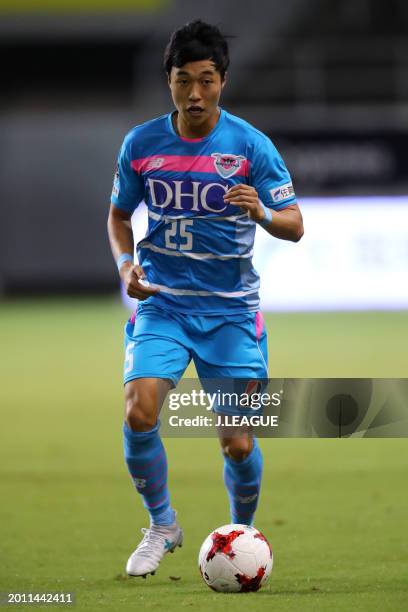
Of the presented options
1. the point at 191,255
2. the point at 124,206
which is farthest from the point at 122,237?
the point at 191,255

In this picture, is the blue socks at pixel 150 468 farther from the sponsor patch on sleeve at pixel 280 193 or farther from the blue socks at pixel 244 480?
the sponsor patch on sleeve at pixel 280 193

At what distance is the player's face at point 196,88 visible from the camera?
536cm

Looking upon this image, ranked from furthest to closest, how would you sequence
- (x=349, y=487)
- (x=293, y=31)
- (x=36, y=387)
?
(x=293, y=31) < (x=36, y=387) < (x=349, y=487)

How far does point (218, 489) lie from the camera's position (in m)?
7.75

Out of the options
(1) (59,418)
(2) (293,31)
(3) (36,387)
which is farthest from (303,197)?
(1) (59,418)

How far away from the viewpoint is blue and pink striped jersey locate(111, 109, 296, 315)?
5.52 metres

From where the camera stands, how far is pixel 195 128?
556 cm

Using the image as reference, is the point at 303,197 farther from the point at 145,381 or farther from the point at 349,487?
the point at 145,381

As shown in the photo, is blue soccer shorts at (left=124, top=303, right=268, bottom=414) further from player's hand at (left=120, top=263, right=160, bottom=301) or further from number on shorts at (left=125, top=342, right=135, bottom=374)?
player's hand at (left=120, top=263, right=160, bottom=301)

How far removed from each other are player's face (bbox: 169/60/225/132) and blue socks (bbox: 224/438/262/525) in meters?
1.41

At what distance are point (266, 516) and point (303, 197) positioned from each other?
12.8 metres

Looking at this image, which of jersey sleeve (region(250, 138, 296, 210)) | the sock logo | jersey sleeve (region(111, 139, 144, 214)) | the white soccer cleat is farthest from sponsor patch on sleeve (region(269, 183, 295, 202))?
the white soccer cleat

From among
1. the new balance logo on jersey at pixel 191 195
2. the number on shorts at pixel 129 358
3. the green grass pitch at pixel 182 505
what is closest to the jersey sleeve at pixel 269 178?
the new balance logo on jersey at pixel 191 195

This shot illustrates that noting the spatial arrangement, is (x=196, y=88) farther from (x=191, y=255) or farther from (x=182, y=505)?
(x=182, y=505)
